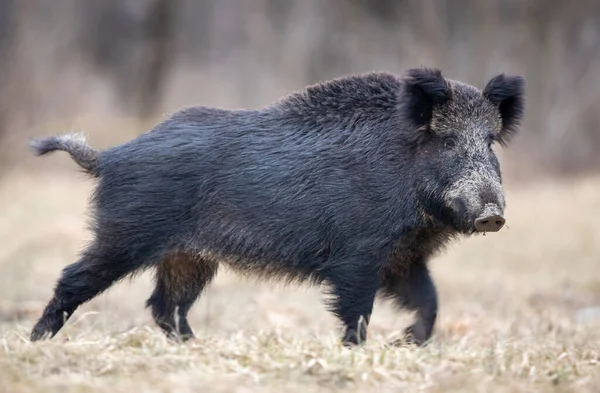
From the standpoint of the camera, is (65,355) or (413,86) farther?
(413,86)

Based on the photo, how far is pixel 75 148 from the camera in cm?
588

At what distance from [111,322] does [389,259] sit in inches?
89.5

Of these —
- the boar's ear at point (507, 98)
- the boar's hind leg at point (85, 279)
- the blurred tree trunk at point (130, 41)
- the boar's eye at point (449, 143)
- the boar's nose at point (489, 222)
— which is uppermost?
the blurred tree trunk at point (130, 41)

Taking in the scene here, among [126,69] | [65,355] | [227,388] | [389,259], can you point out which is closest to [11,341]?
[65,355]

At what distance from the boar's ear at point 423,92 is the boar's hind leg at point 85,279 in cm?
199

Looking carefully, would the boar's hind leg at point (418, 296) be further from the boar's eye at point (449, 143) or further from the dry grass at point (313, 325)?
the boar's eye at point (449, 143)

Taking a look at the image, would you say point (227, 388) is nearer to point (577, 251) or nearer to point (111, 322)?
point (111, 322)

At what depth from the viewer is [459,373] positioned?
4258 mm

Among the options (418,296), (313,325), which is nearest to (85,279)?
(418,296)

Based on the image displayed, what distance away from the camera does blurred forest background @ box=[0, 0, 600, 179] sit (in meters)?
18.1

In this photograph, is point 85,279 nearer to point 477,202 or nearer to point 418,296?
point 418,296

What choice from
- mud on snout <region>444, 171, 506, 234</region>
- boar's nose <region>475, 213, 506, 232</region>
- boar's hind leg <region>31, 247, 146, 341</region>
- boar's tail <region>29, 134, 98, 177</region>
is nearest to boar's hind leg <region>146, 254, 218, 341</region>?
boar's hind leg <region>31, 247, 146, 341</region>

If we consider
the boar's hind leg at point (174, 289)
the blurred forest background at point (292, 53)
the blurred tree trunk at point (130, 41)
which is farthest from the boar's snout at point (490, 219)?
the blurred tree trunk at point (130, 41)

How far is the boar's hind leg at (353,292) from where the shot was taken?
539 centimetres
